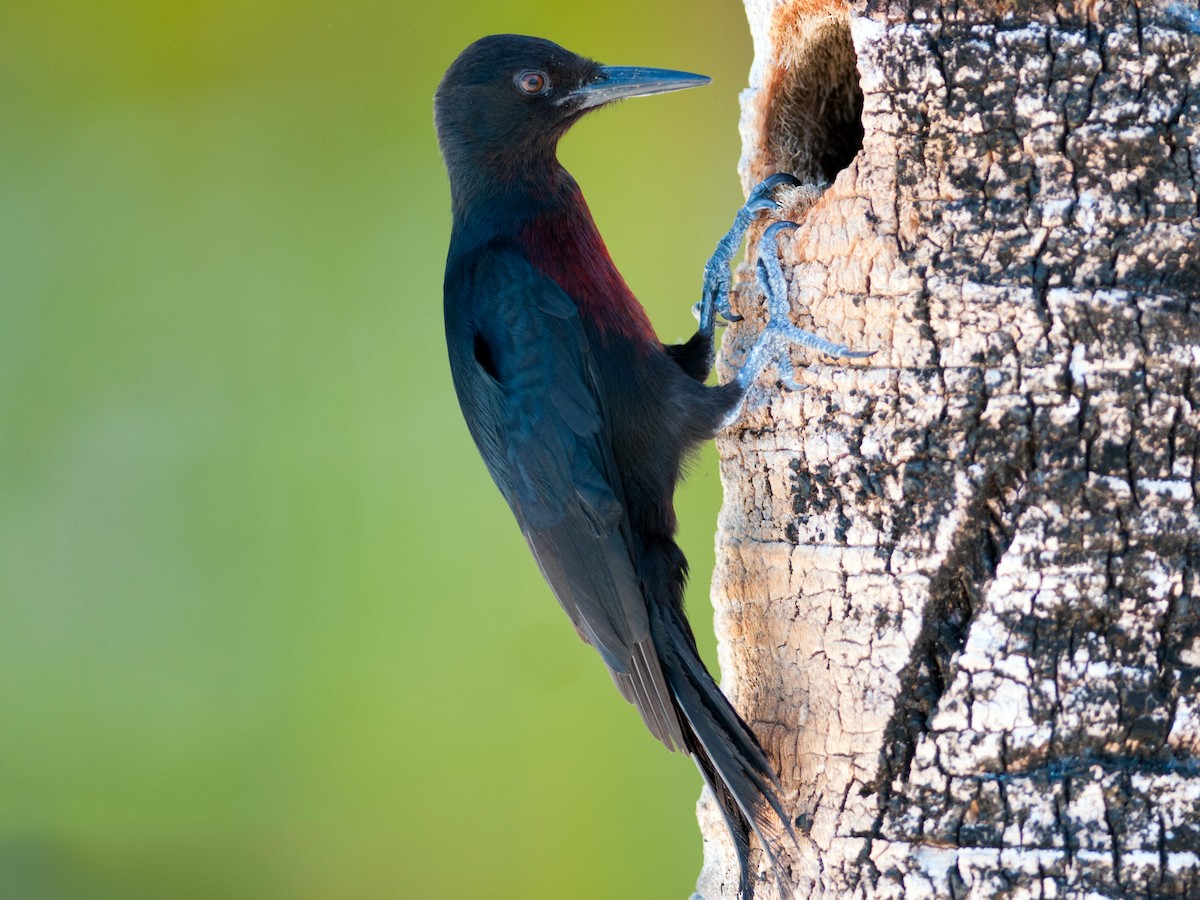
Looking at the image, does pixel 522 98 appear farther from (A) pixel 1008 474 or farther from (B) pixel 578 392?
(A) pixel 1008 474

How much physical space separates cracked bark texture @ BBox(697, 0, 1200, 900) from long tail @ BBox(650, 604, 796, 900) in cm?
5

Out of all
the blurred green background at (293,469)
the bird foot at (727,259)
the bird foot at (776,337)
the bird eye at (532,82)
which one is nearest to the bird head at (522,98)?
the bird eye at (532,82)

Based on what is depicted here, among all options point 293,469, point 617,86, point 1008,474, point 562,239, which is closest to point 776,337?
point 1008,474

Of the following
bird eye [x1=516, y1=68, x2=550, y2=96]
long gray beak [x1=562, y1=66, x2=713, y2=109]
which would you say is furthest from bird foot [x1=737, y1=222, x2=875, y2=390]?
bird eye [x1=516, y1=68, x2=550, y2=96]

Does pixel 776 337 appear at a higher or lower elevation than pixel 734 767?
higher

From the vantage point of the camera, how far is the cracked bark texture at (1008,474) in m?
1.85

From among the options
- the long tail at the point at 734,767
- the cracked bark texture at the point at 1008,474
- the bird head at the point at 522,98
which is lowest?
the long tail at the point at 734,767

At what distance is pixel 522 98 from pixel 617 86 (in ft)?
0.71

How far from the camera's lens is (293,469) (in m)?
5.23

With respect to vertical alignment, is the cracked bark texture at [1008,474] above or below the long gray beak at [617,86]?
below

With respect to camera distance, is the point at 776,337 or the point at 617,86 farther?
the point at 617,86

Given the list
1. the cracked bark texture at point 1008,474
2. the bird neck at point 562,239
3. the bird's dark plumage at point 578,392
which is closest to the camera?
the cracked bark texture at point 1008,474

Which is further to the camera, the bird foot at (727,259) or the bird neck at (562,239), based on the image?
the bird neck at (562,239)

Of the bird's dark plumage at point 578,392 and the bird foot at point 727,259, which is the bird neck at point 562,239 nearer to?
the bird's dark plumage at point 578,392
